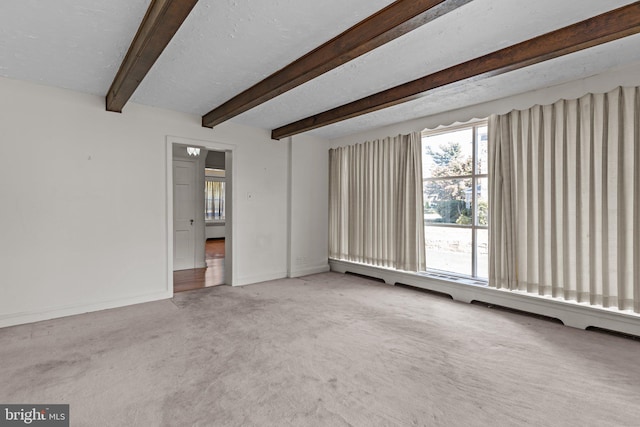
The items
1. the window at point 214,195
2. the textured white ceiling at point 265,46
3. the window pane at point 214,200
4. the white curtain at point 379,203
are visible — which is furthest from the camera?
the window pane at point 214,200

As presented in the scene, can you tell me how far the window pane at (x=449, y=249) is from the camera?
420 centimetres

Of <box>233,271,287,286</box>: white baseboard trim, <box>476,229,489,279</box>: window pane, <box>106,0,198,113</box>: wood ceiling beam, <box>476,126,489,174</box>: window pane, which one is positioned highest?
<box>106,0,198,113</box>: wood ceiling beam

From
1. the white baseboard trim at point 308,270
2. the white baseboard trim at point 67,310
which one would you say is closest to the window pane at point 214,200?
the white baseboard trim at point 308,270

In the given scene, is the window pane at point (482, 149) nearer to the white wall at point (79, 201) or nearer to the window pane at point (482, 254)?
the window pane at point (482, 254)

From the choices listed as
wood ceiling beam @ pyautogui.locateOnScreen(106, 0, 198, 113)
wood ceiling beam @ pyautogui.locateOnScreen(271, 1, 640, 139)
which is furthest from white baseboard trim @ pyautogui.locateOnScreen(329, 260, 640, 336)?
wood ceiling beam @ pyautogui.locateOnScreen(106, 0, 198, 113)

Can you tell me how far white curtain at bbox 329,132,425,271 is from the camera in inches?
179

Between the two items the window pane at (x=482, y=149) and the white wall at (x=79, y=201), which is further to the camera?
the window pane at (x=482, y=149)

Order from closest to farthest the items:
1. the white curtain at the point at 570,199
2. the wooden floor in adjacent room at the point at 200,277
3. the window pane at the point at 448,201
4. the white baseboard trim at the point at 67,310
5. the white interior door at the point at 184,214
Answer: the white curtain at the point at 570,199 → the white baseboard trim at the point at 67,310 → the window pane at the point at 448,201 → the wooden floor in adjacent room at the point at 200,277 → the white interior door at the point at 184,214

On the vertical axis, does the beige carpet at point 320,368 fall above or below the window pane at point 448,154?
below

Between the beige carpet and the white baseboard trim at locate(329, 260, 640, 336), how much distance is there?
15cm

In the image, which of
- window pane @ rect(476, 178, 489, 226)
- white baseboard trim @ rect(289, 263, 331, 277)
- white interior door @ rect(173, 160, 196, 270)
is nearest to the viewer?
window pane @ rect(476, 178, 489, 226)

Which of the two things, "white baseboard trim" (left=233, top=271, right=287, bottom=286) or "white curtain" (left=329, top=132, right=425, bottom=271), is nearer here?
"white curtain" (left=329, top=132, right=425, bottom=271)

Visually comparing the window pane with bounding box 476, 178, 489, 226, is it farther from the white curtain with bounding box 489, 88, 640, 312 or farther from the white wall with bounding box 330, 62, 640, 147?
the white wall with bounding box 330, 62, 640, 147

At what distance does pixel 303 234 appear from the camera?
560 centimetres
